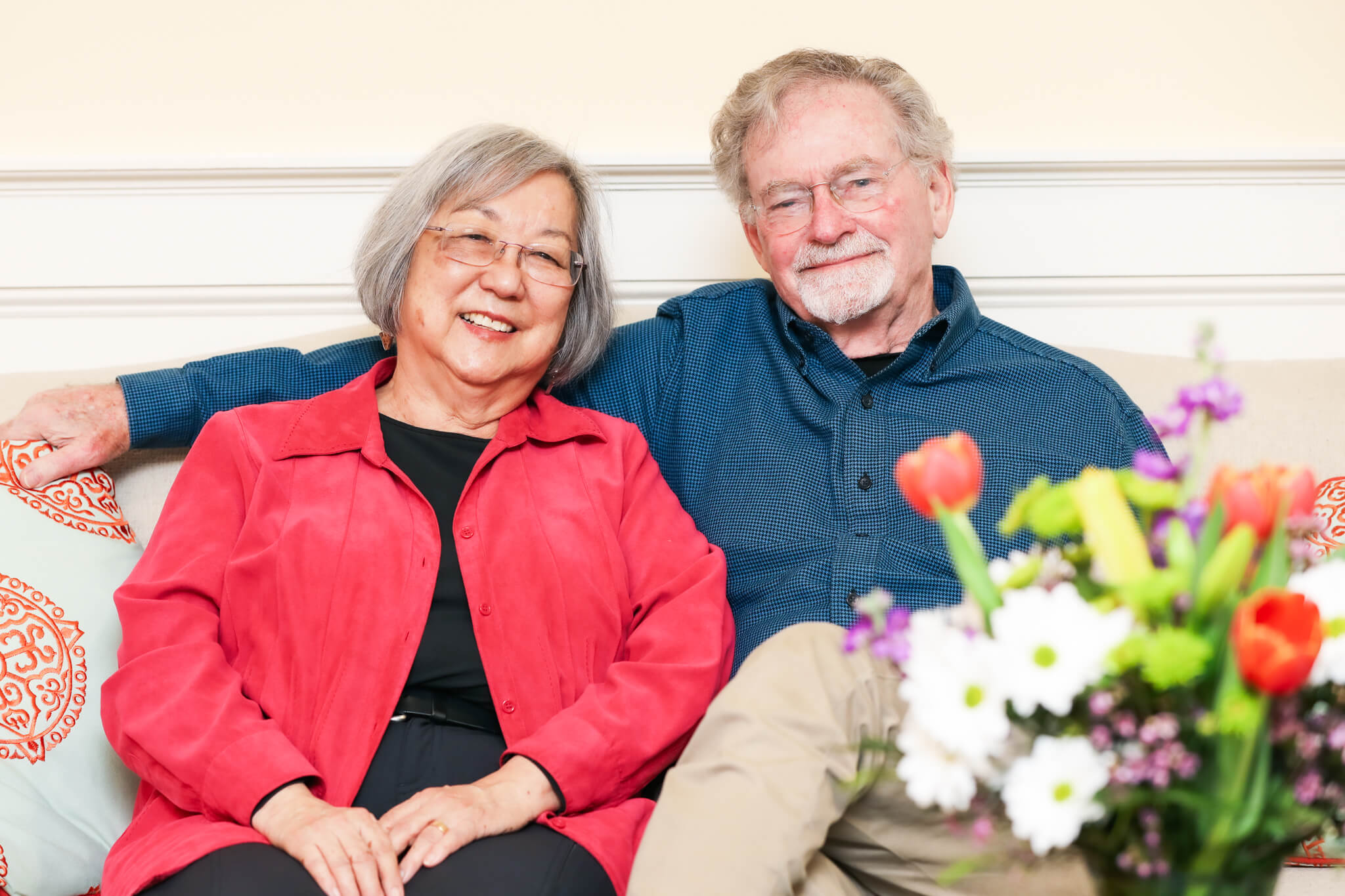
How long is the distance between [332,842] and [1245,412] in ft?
5.12

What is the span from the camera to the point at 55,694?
1.40 m

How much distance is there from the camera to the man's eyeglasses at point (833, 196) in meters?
1.83

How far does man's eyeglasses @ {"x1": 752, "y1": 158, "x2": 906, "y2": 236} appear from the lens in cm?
183

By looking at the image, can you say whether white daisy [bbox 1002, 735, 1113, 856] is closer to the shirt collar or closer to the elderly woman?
the elderly woman

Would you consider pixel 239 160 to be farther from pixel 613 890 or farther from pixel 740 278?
pixel 613 890

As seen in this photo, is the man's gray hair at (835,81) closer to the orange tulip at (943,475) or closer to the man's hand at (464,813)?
the man's hand at (464,813)

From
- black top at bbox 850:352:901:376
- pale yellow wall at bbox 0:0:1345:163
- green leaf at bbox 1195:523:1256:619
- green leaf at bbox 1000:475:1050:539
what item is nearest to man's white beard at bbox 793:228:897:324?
black top at bbox 850:352:901:376

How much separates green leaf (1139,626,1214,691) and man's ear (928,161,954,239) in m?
1.41

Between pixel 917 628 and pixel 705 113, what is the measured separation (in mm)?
1719

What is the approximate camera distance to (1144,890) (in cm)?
69

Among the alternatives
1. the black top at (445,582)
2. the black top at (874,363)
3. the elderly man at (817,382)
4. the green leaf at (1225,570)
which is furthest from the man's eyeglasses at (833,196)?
the green leaf at (1225,570)

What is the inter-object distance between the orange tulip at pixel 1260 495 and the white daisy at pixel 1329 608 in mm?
51

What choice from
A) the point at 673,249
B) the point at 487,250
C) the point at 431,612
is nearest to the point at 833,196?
the point at 673,249

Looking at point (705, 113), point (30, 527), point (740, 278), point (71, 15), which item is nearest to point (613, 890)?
point (30, 527)
